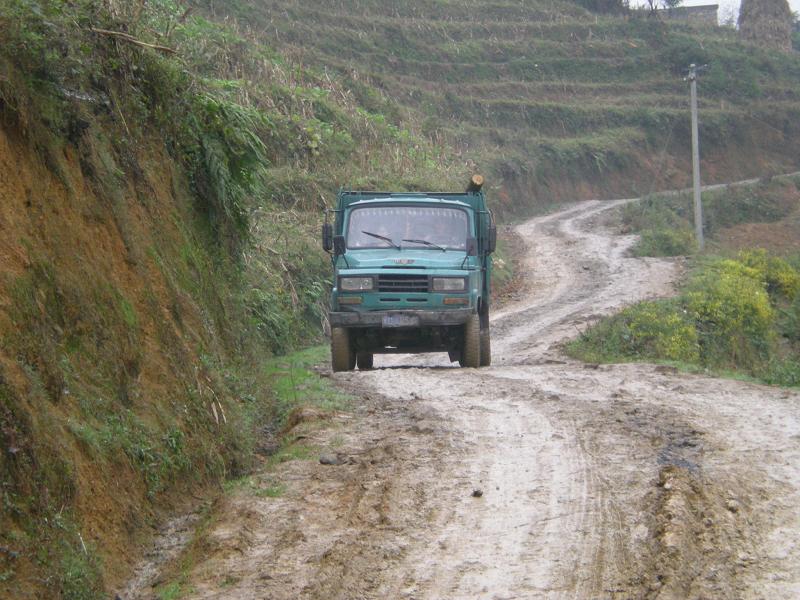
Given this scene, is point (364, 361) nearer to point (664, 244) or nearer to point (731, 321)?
point (731, 321)

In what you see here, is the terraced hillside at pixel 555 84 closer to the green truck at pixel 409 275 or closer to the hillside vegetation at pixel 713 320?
the hillside vegetation at pixel 713 320

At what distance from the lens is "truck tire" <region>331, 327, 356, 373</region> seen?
13.5m

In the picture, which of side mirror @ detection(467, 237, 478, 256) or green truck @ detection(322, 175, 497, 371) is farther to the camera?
side mirror @ detection(467, 237, 478, 256)

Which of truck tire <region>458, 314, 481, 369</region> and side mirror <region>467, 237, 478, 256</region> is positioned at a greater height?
side mirror <region>467, 237, 478, 256</region>

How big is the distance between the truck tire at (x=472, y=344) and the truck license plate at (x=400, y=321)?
82 cm

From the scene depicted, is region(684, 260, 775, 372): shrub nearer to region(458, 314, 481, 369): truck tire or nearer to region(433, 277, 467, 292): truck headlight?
region(458, 314, 481, 369): truck tire

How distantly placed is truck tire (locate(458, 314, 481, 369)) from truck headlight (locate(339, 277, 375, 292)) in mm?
1436

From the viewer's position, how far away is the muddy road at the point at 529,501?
17.6 ft

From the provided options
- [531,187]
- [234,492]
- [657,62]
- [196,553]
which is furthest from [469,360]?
[657,62]

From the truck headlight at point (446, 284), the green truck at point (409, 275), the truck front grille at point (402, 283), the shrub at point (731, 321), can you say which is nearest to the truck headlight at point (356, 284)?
the green truck at point (409, 275)

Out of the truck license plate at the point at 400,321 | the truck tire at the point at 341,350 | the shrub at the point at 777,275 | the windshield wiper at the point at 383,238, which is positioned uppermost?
the windshield wiper at the point at 383,238

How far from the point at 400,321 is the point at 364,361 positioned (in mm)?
1744

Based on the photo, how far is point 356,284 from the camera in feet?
42.9

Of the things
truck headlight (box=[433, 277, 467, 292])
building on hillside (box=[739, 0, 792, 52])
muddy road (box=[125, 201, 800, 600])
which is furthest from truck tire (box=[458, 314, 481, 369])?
building on hillside (box=[739, 0, 792, 52])
